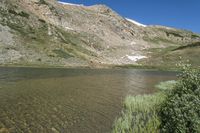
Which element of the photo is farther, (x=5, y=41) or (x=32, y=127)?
(x=5, y=41)

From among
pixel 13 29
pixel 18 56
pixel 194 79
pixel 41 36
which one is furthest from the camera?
pixel 41 36

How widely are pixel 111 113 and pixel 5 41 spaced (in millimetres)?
133128

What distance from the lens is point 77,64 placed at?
158 metres

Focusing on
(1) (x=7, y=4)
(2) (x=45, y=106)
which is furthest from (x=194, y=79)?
(1) (x=7, y=4)

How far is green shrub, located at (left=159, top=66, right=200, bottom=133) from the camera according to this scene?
14.2 m

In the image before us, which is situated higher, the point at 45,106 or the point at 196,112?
the point at 196,112

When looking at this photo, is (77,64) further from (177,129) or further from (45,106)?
(177,129)

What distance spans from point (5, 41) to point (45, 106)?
12806 cm

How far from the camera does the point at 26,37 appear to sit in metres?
170

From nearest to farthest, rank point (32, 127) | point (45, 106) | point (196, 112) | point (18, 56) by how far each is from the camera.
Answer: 1. point (196, 112)
2. point (32, 127)
3. point (45, 106)
4. point (18, 56)

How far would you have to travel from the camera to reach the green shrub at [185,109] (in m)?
14.2

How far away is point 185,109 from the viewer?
14.5 metres

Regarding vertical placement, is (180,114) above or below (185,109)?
below

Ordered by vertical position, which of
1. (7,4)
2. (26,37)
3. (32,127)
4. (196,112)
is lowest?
(32,127)
